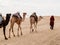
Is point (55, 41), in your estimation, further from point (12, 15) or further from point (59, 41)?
point (12, 15)

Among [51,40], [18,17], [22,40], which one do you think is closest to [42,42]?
[51,40]

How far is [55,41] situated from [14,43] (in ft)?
8.66

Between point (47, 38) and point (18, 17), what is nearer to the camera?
point (47, 38)

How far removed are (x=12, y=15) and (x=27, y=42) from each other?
341 centimetres

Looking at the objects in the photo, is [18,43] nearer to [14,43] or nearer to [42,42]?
[14,43]

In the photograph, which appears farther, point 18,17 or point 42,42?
point 18,17

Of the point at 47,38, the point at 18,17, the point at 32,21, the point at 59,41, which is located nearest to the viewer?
the point at 59,41

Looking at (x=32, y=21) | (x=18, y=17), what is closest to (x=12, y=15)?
(x=18, y=17)

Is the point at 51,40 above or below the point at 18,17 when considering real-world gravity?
below

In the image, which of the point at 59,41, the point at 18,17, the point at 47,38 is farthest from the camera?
the point at 18,17

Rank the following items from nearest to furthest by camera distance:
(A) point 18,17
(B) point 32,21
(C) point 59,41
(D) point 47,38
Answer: (C) point 59,41, (D) point 47,38, (A) point 18,17, (B) point 32,21

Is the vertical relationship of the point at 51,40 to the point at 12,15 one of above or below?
below

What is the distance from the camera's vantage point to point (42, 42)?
16453mm

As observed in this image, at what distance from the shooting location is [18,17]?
19.4 m
